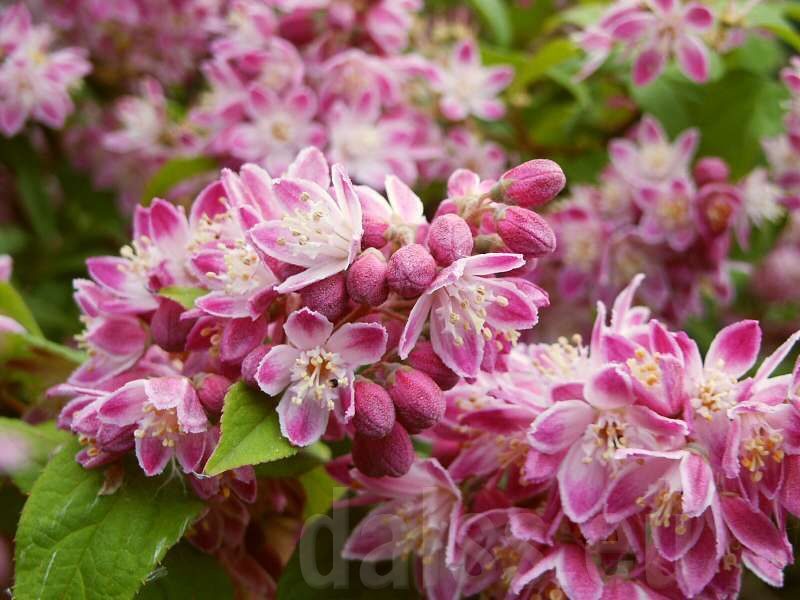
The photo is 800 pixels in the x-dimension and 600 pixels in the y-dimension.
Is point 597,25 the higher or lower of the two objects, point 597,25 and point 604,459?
the higher

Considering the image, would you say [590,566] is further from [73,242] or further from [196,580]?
[73,242]

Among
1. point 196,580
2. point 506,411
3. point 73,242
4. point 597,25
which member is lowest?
point 73,242

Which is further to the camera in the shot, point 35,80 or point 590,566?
point 35,80

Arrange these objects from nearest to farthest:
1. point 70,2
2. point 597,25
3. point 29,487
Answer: point 29,487 → point 597,25 → point 70,2

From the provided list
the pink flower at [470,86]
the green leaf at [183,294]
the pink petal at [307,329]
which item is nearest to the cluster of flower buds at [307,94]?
the pink flower at [470,86]

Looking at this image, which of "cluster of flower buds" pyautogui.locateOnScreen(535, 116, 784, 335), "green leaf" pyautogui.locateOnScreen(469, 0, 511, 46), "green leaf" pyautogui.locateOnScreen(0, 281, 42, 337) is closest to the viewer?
"green leaf" pyautogui.locateOnScreen(0, 281, 42, 337)

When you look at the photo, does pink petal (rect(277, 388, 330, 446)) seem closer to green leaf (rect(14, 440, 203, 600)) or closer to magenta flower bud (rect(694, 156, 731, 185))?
green leaf (rect(14, 440, 203, 600))

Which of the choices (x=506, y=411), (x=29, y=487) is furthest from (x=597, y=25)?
(x=29, y=487)

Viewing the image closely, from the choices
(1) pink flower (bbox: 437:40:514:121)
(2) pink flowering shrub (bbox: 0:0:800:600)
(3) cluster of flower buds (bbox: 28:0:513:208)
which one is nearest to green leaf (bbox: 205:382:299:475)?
(2) pink flowering shrub (bbox: 0:0:800:600)
